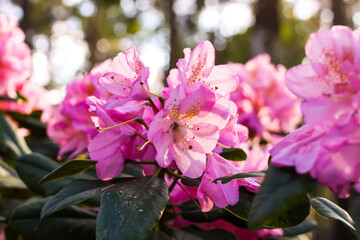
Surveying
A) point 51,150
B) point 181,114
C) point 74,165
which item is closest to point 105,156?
point 74,165

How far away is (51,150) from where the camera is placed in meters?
1.53

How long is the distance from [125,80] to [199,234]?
14.8 inches

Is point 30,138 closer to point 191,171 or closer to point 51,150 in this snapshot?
point 51,150

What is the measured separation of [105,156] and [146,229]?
0.23 metres

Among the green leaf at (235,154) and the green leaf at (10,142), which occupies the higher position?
the green leaf at (235,154)

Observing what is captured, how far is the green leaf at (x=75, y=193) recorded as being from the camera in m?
0.67

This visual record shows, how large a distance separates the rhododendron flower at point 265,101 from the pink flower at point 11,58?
957mm

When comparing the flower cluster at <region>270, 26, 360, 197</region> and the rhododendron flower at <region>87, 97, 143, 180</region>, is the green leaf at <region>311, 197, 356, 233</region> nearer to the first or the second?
the flower cluster at <region>270, 26, 360, 197</region>

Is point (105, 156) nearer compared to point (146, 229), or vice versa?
point (146, 229)

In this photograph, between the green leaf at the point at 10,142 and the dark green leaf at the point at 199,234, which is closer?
the dark green leaf at the point at 199,234

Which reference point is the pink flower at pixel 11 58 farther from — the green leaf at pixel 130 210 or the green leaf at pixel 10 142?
the green leaf at pixel 130 210

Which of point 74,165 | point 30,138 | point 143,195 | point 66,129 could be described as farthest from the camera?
point 30,138

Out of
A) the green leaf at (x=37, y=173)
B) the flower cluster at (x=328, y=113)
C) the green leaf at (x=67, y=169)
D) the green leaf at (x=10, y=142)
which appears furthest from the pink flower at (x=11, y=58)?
the flower cluster at (x=328, y=113)

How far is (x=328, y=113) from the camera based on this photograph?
549mm
